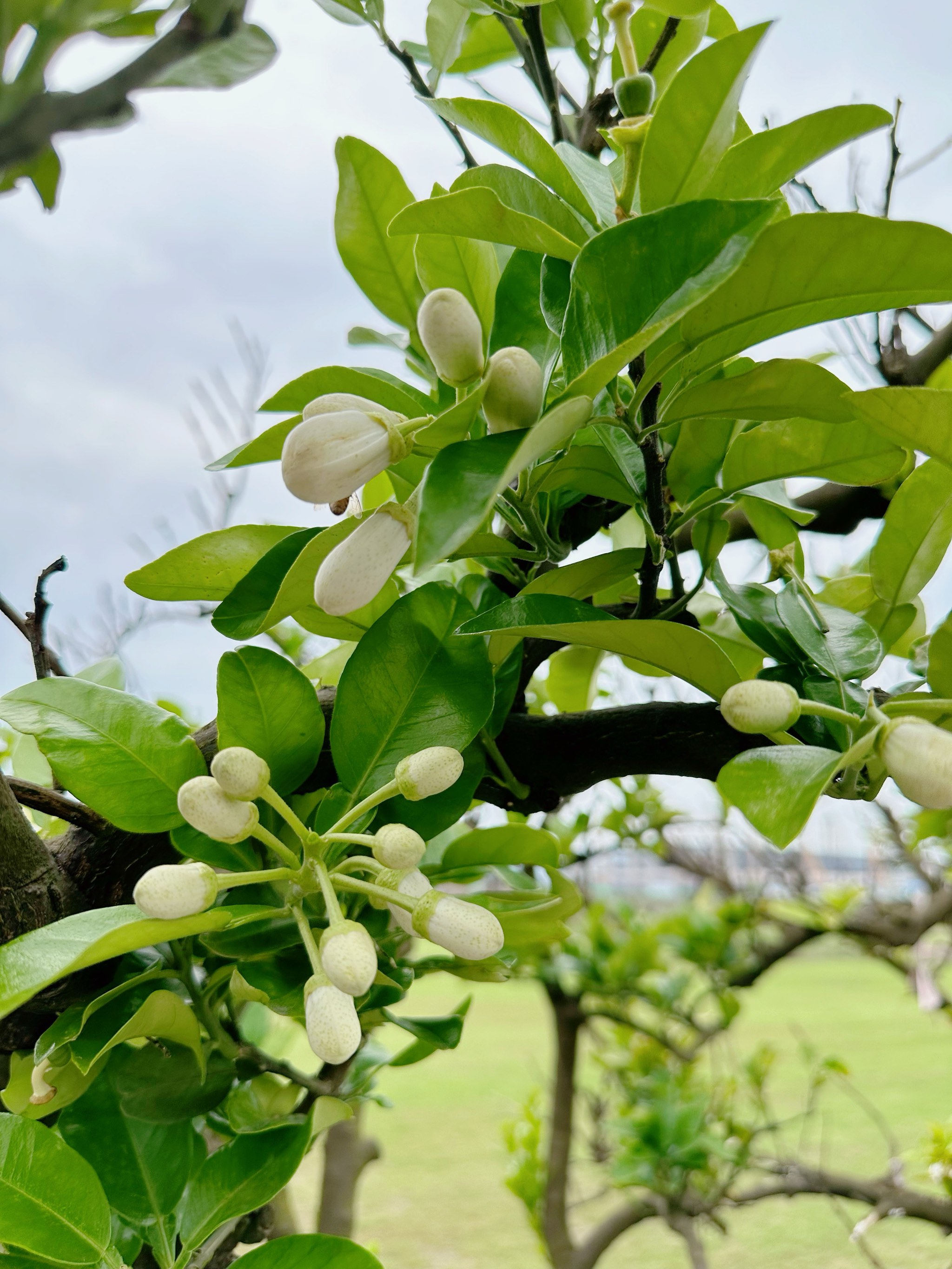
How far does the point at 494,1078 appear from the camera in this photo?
7.34ft

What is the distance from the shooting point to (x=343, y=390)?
24 centimetres

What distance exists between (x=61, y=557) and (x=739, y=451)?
197 mm

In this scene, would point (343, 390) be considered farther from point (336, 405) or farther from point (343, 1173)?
point (343, 1173)

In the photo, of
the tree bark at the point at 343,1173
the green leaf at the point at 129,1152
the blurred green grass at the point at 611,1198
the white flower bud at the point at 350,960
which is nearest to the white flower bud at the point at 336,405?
the white flower bud at the point at 350,960

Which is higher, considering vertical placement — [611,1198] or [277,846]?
[277,846]

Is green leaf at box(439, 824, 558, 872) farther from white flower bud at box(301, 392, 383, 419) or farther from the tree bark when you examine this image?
the tree bark

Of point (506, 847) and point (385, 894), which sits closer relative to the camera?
point (385, 894)

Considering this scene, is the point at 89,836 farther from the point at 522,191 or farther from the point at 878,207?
the point at 878,207

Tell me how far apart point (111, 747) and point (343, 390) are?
4.1 inches

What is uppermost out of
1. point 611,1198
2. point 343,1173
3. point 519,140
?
A: point 519,140

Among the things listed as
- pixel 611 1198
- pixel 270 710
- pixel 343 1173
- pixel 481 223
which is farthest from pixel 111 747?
pixel 611 1198

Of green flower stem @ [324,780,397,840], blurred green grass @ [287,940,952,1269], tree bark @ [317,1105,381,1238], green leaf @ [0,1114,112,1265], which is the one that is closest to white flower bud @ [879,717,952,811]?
green flower stem @ [324,780,397,840]

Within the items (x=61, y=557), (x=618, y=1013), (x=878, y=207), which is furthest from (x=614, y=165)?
(x=618, y=1013)

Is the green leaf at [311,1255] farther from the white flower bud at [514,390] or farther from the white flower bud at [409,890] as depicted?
the white flower bud at [514,390]
